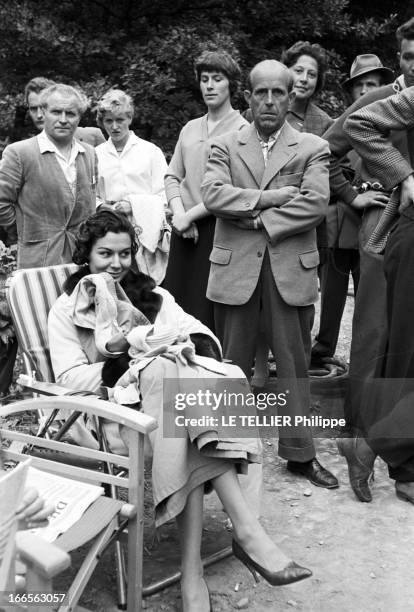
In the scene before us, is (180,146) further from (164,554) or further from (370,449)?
(164,554)

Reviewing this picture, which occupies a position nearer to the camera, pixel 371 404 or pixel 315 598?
pixel 315 598

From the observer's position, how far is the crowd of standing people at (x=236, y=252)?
9.47 feet

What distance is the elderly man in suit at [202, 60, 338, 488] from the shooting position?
143 inches

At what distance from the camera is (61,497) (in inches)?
102

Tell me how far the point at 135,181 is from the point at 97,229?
1.52m

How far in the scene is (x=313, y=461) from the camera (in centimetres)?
386

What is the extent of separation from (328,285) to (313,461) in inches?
57.7

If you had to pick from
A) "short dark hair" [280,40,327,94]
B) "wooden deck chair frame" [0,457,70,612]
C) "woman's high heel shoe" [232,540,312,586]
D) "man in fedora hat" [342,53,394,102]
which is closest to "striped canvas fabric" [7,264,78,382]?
"woman's high heel shoe" [232,540,312,586]

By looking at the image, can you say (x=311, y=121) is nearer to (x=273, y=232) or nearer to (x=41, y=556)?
(x=273, y=232)

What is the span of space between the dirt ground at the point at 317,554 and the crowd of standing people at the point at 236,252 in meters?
0.15

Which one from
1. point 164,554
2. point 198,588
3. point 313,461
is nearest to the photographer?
point 198,588

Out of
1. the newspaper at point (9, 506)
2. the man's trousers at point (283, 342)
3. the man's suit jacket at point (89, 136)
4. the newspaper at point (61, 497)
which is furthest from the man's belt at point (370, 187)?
the newspaper at point (9, 506)

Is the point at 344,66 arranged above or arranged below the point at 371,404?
above

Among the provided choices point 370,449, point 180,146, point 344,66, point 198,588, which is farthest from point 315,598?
point 344,66
